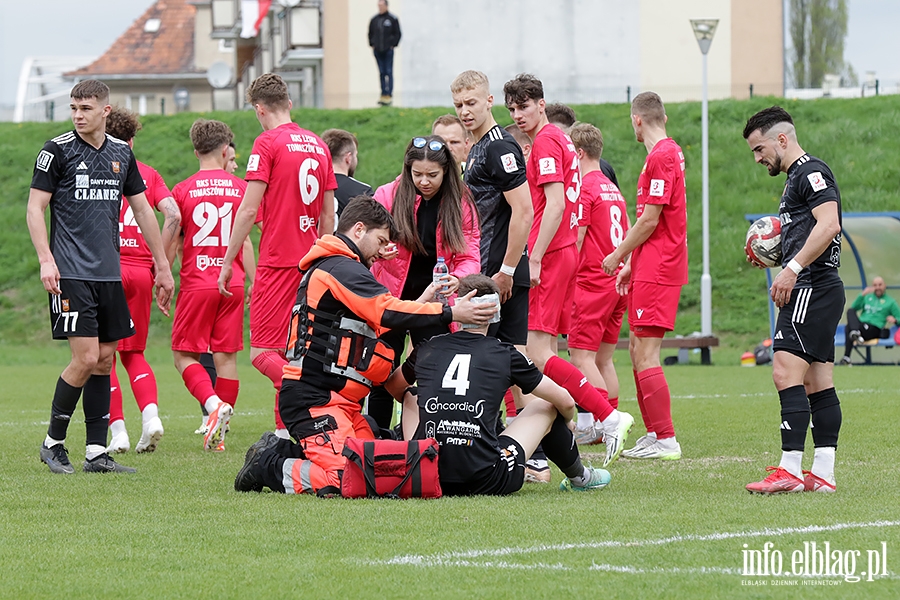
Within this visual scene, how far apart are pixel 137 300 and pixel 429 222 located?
3347 mm

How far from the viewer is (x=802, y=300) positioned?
21.8 feet

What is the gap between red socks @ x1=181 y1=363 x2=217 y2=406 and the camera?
9719mm

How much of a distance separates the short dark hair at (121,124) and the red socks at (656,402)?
13.9ft

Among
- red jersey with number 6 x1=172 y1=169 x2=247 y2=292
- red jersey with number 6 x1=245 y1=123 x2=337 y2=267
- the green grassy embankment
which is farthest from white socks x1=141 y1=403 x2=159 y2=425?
the green grassy embankment

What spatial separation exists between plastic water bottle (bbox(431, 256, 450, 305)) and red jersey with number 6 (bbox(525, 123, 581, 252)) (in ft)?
3.05

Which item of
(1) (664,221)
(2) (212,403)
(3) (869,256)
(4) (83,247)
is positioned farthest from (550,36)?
(4) (83,247)

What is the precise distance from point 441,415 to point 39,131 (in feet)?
96.2

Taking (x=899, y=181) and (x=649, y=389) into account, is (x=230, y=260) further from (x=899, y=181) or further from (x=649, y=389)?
(x=899, y=181)

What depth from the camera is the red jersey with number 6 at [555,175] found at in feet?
26.1

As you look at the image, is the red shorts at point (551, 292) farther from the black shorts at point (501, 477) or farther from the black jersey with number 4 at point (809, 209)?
the black jersey with number 4 at point (809, 209)

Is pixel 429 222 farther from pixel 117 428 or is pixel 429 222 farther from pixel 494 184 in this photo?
pixel 117 428

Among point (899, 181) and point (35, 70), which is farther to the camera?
point (35, 70)

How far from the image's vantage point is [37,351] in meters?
23.7

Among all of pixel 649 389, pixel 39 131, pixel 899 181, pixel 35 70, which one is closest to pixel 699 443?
pixel 649 389
